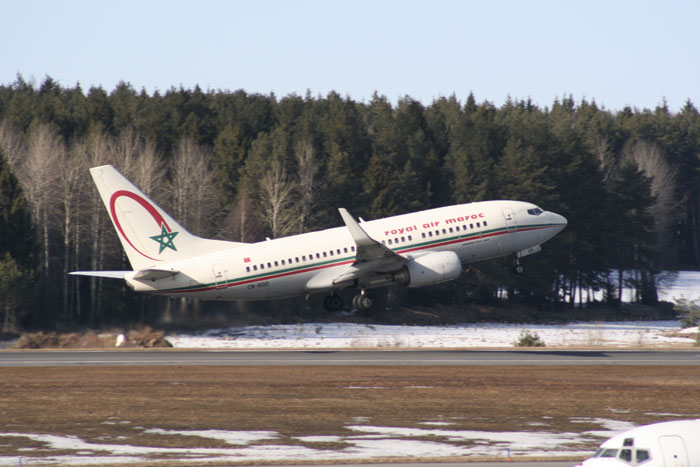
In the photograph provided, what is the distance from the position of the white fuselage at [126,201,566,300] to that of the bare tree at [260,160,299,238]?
1384 inches

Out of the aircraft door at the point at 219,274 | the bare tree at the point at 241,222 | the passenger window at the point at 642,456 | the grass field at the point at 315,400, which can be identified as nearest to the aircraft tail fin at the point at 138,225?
the aircraft door at the point at 219,274

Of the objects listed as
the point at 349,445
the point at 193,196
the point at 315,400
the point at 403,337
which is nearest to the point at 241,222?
the point at 193,196

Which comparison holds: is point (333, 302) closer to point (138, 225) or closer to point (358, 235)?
point (358, 235)

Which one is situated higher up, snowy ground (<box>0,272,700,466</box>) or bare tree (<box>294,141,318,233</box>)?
bare tree (<box>294,141,318,233</box>)

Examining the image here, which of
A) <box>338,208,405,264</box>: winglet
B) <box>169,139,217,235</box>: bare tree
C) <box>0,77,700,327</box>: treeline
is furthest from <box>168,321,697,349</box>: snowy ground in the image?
<box>169,139,217,235</box>: bare tree

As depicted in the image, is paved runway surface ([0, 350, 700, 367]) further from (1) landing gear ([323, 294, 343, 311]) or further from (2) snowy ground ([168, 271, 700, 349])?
(2) snowy ground ([168, 271, 700, 349])

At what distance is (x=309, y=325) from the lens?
79.4 meters

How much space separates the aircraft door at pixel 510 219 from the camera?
54.3m

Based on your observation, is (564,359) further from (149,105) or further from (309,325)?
(149,105)

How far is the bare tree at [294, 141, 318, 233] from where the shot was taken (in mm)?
91000

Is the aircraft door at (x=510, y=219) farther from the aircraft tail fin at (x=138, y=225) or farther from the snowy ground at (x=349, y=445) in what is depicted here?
the snowy ground at (x=349, y=445)

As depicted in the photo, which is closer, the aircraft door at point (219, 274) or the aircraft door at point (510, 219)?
the aircraft door at point (219, 274)

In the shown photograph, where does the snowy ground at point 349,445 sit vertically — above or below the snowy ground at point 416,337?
below

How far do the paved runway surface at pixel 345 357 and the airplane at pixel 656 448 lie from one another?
27183 millimetres
